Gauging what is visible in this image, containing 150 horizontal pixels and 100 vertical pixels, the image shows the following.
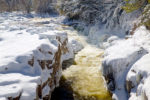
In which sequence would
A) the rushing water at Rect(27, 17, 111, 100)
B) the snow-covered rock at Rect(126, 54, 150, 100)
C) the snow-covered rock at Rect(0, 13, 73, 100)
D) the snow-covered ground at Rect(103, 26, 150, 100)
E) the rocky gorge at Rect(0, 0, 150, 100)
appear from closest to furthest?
the snow-covered rock at Rect(0, 13, 73, 100)
the rocky gorge at Rect(0, 0, 150, 100)
the snow-covered rock at Rect(126, 54, 150, 100)
the snow-covered ground at Rect(103, 26, 150, 100)
the rushing water at Rect(27, 17, 111, 100)

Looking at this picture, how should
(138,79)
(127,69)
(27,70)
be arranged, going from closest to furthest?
(27,70)
(138,79)
(127,69)

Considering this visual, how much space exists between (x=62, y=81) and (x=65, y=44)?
7.77ft

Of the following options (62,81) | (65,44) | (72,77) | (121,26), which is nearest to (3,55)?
(62,81)

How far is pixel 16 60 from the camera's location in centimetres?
393

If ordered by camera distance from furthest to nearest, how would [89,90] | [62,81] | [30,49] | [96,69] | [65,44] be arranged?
1. [65,44]
2. [96,69]
3. [62,81]
4. [89,90]
5. [30,49]

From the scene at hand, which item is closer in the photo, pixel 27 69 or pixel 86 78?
pixel 27 69

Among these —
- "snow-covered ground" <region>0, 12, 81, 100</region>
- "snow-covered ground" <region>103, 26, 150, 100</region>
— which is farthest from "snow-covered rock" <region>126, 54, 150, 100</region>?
"snow-covered ground" <region>0, 12, 81, 100</region>

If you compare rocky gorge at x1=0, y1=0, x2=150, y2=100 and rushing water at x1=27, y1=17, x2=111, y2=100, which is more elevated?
rocky gorge at x1=0, y1=0, x2=150, y2=100

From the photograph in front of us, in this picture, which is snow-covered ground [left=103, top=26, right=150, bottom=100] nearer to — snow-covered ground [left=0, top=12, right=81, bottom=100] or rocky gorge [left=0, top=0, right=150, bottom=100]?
rocky gorge [left=0, top=0, right=150, bottom=100]

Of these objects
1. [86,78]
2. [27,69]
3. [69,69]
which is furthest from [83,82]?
[27,69]

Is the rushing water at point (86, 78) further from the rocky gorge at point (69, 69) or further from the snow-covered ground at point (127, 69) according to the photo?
the snow-covered ground at point (127, 69)

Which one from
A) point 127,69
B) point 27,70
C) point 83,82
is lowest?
point 83,82

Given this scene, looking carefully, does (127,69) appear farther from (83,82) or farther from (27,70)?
(27,70)

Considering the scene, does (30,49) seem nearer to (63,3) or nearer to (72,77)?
(72,77)
